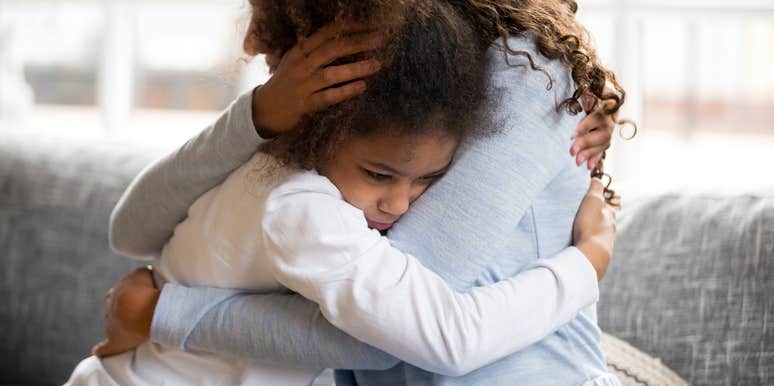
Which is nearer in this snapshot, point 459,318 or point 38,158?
point 459,318

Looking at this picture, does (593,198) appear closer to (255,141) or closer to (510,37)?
(510,37)

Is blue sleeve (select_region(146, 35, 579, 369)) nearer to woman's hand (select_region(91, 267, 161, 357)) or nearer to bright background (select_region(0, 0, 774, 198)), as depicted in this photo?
woman's hand (select_region(91, 267, 161, 357))

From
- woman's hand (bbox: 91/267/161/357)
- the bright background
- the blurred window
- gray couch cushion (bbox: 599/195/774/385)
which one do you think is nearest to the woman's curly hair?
woman's hand (bbox: 91/267/161/357)

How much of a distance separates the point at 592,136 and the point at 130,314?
24.7 inches

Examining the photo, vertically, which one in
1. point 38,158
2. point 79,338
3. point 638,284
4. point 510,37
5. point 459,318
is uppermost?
point 510,37

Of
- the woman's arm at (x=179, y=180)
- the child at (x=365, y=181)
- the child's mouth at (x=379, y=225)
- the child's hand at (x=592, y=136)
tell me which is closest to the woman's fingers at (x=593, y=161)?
the child's hand at (x=592, y=136)

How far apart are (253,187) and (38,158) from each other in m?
1.16

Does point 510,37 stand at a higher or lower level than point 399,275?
higher

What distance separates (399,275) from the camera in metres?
1.02

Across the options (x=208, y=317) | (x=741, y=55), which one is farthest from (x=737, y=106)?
(x=208, y=317)

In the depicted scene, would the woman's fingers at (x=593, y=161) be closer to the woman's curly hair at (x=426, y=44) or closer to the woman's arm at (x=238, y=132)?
the woman's curly hair at (x=426, y=44)

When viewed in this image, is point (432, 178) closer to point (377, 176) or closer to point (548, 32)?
point (377, 176)

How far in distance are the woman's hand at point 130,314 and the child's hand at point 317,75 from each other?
32 centimetres

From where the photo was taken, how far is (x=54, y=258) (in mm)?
2023
